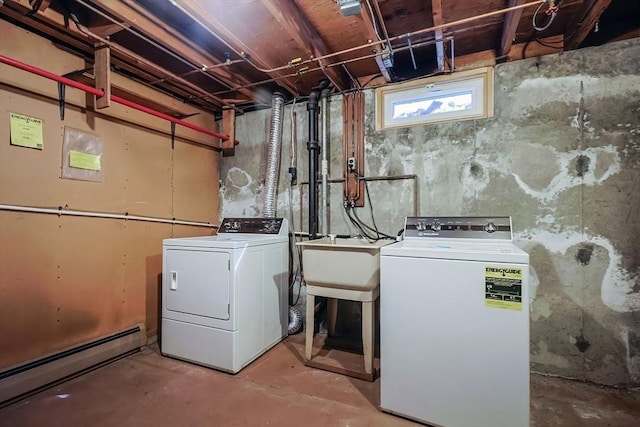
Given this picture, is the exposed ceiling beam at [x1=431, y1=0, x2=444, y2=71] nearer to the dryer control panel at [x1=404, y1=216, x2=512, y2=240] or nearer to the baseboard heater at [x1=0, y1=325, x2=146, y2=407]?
the dryer control panel at [x1=404, y1=216, x2=512, y2=240]

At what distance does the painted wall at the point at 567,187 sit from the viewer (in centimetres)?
205

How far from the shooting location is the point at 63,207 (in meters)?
2.14

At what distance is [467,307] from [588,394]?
1260 millimetres

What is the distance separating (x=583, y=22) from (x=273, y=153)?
8.15 feet

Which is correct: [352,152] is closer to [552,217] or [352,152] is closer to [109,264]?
[552,217]

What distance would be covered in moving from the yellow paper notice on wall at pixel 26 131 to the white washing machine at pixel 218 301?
1.06 meters

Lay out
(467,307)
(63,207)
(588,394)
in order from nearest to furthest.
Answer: (467,307), (588,394), (63,207)

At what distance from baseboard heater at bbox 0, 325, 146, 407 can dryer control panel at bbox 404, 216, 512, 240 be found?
2366 mm

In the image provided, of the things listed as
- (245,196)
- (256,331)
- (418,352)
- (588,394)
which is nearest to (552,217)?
(588,394)

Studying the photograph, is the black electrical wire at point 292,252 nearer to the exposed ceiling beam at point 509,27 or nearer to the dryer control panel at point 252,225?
the dryer control panel at point 252,225

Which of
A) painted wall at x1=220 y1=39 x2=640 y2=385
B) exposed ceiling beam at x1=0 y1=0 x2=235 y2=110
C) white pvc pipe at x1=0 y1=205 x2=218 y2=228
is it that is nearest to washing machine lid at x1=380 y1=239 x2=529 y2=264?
painted wall at x1=220 y1=39 x2=640 y2=385

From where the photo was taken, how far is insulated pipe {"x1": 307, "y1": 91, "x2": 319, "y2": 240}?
290cm

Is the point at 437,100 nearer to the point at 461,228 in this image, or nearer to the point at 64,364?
the point at 461,228

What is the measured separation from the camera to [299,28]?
2004 millimetres
